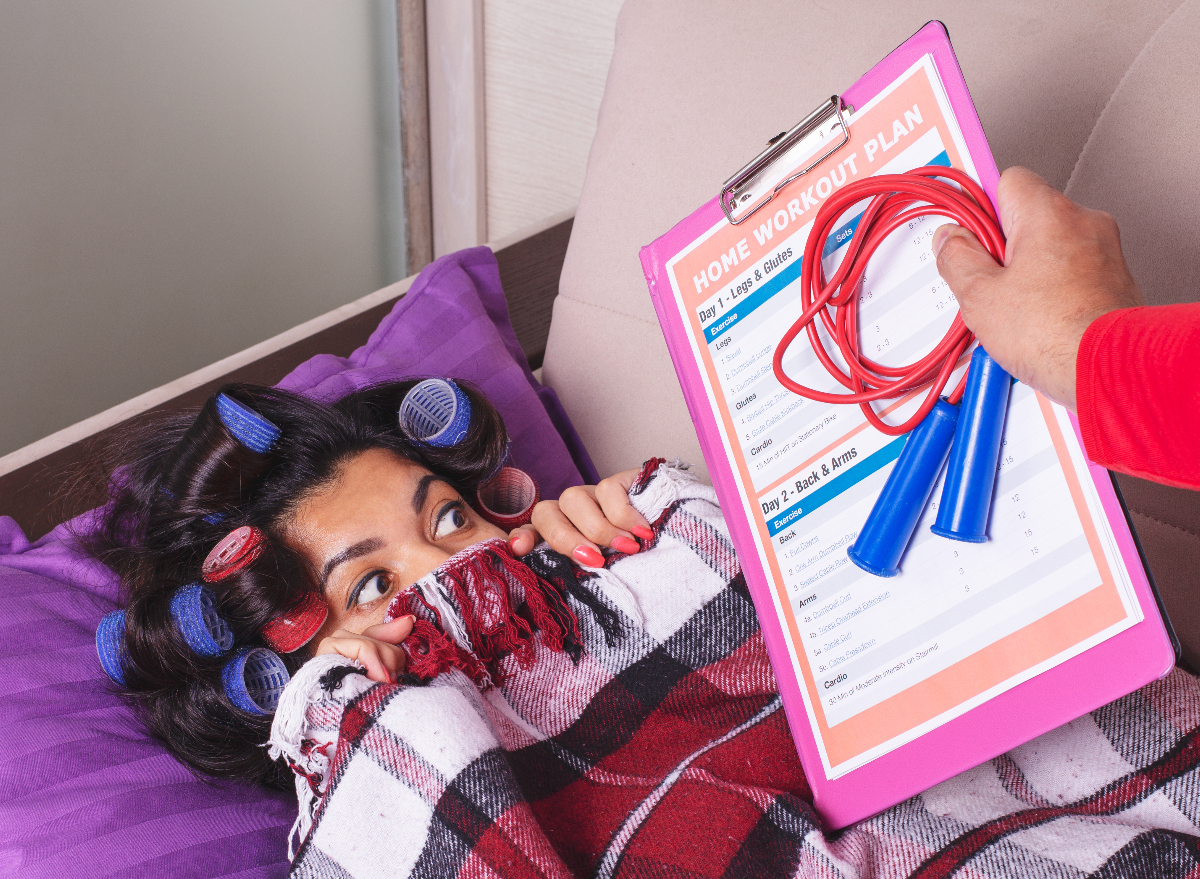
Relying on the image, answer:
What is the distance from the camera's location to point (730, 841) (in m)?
0.63

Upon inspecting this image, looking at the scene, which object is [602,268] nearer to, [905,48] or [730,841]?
[905,48]

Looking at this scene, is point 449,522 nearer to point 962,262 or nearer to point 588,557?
point 588,557

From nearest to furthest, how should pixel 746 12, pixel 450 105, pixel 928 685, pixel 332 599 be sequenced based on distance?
1. pixel 928 685
2. pixel 332 599
3. pixel 746 12
4. pixel 450 105

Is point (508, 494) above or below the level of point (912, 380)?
below

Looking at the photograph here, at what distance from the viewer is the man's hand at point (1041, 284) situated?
1.55ft

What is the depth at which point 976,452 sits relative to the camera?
1.77 ft

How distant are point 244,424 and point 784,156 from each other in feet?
1.87

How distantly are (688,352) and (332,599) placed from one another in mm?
418

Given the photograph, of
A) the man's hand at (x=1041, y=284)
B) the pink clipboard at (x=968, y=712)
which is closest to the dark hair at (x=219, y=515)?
the pink clipboard at (x=968, y=712)

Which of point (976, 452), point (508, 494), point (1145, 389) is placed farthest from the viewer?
point (508, 494)

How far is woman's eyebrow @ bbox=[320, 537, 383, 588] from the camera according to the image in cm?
83

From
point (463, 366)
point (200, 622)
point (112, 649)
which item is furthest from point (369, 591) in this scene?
point (463, 366)

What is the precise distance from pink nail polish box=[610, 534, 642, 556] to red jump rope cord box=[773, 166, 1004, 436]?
242mm

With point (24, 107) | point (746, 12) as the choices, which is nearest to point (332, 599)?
point (746, 12)
